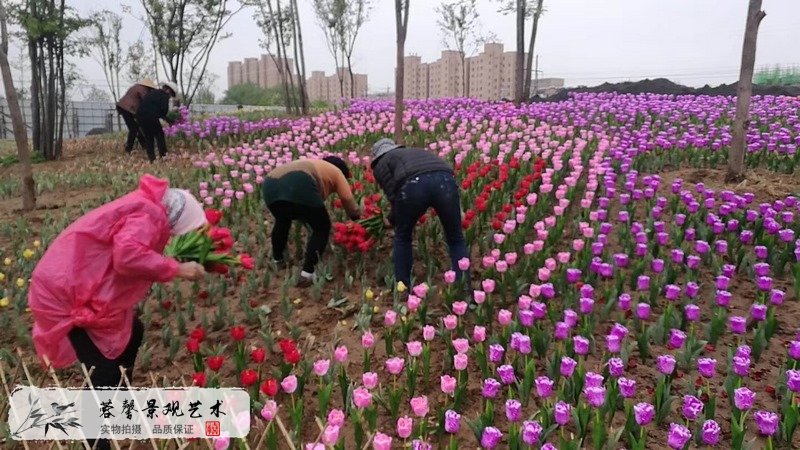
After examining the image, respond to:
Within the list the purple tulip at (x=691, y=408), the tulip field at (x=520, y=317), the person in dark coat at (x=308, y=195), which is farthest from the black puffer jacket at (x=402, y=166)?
the purple tulip at (x=691, y=408)

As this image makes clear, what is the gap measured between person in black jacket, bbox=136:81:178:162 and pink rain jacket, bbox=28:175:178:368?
23.7 feet

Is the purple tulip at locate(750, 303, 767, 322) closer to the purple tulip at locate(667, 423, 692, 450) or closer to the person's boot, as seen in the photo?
the purple tulip at locate(667, 423, 692, 450)

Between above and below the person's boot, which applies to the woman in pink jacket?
above

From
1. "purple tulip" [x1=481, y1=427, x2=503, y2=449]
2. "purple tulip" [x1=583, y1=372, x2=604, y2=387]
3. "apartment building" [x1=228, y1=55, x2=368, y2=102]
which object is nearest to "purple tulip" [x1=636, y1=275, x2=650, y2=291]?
"purple tulip" [x1=583, y1=372, x2=604, y2=387]

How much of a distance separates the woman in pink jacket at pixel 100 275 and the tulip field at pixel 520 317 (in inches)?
17.9

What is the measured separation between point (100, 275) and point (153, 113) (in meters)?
7.39

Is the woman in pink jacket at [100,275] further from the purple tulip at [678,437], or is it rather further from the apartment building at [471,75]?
the apartment building at [471,75]

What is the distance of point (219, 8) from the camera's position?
15586mm

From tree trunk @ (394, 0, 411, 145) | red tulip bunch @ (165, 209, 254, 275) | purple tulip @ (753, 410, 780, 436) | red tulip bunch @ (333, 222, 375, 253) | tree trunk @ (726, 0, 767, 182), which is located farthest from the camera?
tree trunk @ (394, 0, 411, 145)

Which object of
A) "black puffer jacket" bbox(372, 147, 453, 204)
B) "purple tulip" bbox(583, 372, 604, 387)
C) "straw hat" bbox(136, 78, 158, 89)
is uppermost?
"straw hat" bbox(136, 78, 158, 89)

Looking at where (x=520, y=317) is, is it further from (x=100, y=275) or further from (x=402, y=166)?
(x=100, y=275)

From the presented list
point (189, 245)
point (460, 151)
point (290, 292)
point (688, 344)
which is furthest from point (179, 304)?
point (460, 151)

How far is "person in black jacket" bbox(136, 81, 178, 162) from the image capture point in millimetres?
9031

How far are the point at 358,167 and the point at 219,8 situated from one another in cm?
1074
